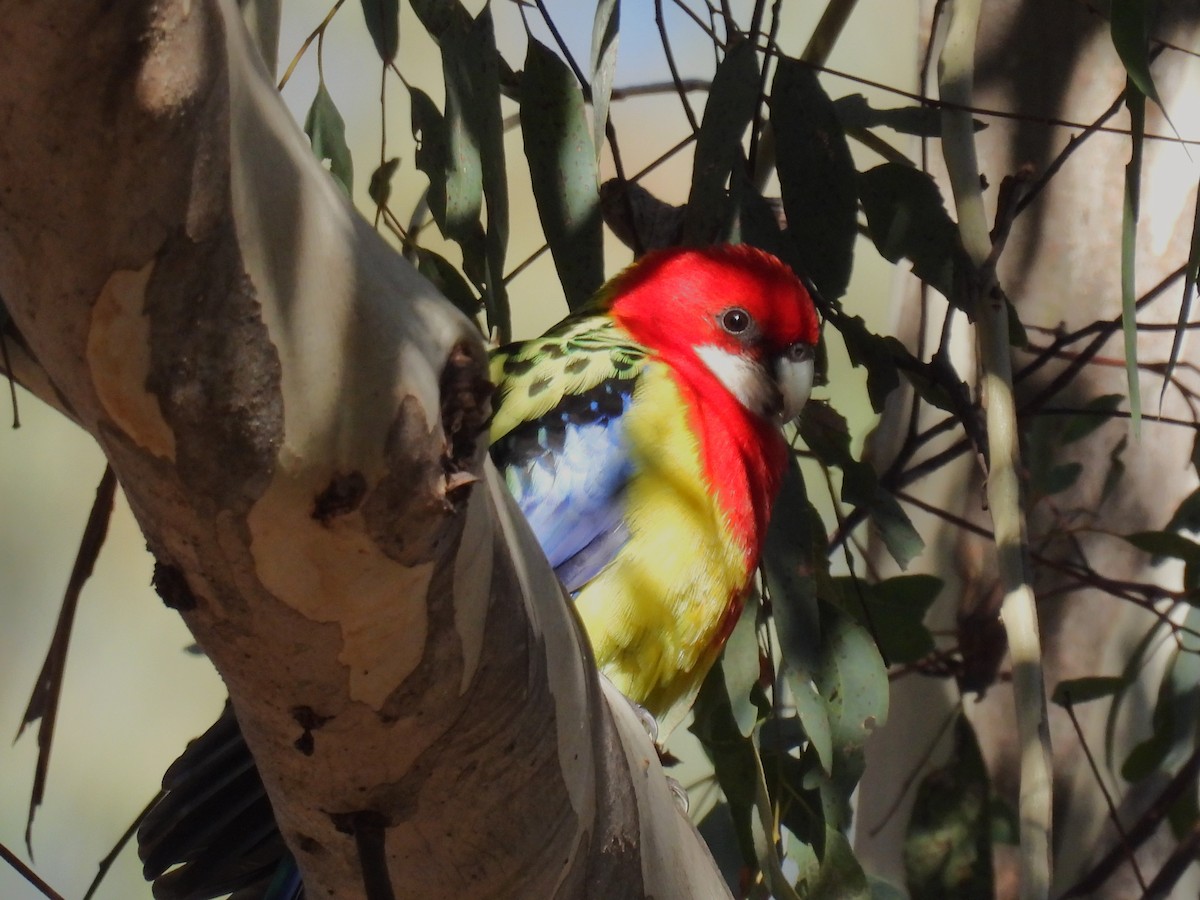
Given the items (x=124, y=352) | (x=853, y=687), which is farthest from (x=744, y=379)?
(x=124, y=352)

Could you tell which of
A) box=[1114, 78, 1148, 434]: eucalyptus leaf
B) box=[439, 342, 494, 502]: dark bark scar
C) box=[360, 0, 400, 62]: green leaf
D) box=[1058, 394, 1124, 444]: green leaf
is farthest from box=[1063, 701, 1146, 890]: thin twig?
box=[439, 342, 494, 502]: dark bark scar

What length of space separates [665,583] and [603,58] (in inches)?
25.0

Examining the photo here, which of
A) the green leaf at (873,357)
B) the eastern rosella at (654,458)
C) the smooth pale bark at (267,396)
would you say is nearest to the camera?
the smooth pale bark at (267,396)

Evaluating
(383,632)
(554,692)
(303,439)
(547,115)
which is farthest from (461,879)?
(547,115)

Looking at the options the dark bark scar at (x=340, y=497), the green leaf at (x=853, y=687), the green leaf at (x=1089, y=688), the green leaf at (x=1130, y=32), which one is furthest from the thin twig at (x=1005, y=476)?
the dark bark scar at (x=340, y=497)

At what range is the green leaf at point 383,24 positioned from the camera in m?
1.64

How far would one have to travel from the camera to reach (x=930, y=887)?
6.94ft

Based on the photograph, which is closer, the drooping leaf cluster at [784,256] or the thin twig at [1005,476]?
the thin twig at [1005,476]

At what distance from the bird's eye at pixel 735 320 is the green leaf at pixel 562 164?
0.33 metres

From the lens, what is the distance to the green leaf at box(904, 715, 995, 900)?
2111 mm

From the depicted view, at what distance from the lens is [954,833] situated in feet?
7.02

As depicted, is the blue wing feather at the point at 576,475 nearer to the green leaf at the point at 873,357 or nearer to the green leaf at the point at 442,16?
the green leaf at the point at 873,357

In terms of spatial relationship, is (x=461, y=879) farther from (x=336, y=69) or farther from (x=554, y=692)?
(x=336, y=69)

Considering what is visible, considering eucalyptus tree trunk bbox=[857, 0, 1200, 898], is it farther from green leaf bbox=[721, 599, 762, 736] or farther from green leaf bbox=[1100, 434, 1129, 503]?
green leaf bbox=[721, 599, 762, 736]
